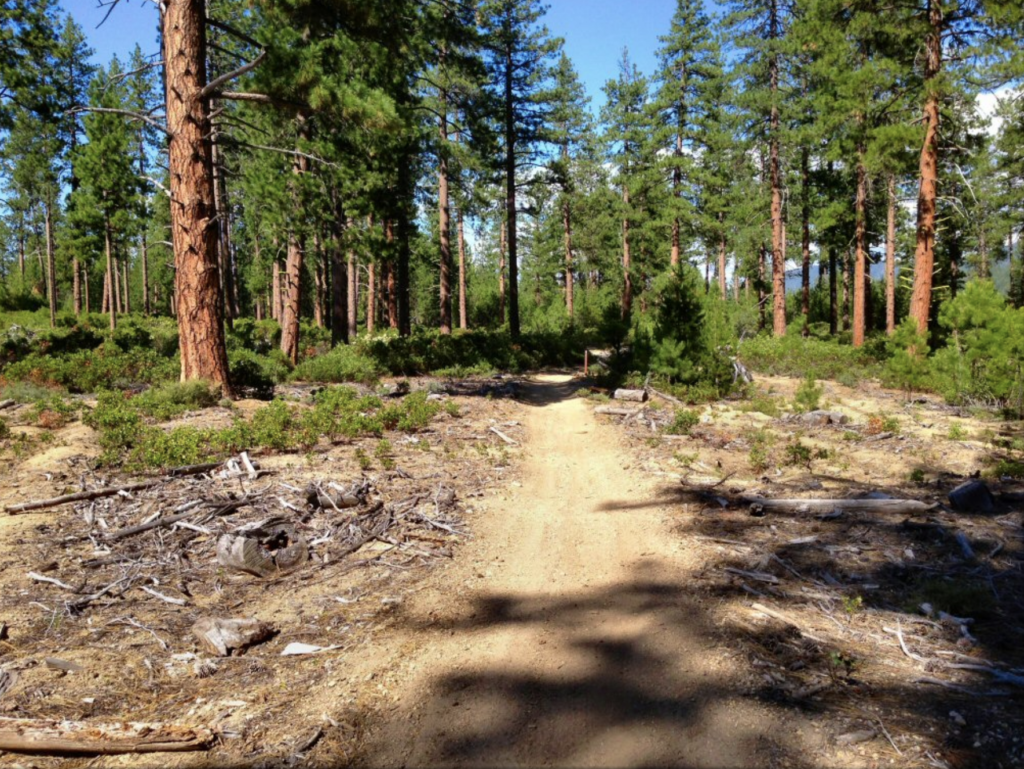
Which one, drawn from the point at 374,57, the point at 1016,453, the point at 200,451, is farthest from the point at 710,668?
the point at 374,57

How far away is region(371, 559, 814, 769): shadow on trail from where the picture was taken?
3.48m

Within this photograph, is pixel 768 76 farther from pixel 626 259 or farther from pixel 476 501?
pixel 476 501

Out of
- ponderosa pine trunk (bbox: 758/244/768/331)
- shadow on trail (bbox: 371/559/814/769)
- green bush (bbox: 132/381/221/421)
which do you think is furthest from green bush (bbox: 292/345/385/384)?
ponderosa pine trunk (bbox: 758/244/768/331)

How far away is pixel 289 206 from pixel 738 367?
12480 millimetres

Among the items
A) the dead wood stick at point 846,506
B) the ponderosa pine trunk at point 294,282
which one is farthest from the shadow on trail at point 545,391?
the dead wood stick at point 846,506

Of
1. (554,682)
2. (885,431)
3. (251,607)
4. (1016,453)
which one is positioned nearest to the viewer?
(554,682)

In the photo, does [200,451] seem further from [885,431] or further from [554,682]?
[885,431]

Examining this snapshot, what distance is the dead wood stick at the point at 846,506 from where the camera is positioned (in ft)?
23.2

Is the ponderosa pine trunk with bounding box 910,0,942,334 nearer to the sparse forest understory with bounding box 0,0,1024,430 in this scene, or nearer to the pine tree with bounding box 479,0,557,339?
the sparse forest understory with bounding box 0,0,1024,430

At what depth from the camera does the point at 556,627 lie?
197 inches

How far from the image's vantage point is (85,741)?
343 centimetres

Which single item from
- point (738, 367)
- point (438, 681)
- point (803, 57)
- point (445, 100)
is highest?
point (803, 57)

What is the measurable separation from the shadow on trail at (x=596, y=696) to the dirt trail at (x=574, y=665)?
0.03ft

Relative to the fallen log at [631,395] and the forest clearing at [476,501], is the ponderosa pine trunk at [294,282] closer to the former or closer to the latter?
the forest clearing at [476,501]
